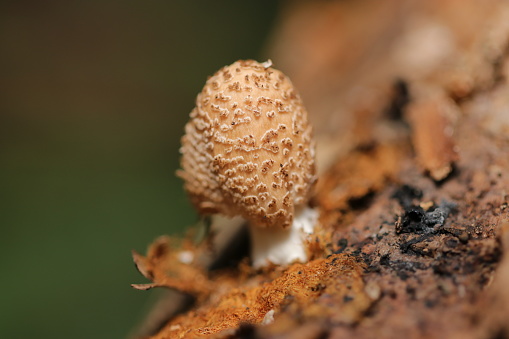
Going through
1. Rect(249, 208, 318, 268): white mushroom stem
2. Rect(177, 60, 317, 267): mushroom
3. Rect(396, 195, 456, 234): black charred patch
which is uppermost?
Rect(177, 60, 317, 267): mushroom

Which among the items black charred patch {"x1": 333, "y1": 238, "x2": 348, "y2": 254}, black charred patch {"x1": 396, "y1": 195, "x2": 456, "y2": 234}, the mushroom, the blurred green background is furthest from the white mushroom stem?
the blurred green background

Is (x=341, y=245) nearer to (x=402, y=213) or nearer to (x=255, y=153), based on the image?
(x=402, y=213)

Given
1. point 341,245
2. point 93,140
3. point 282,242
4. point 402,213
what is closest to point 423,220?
point 402,213

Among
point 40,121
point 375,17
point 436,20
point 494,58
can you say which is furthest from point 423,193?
point 40,121

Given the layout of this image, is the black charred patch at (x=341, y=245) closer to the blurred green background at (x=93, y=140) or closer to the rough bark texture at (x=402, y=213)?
the rough bark texture at (x=402, y=213)

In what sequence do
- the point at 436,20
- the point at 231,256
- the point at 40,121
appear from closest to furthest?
the point at 231,256
the point at 436,20
the point at 40,121

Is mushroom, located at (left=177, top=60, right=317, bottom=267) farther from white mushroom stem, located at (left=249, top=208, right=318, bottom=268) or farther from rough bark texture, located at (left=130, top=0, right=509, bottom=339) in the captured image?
rough bark texture, located at (left=130, top=0, right=509, bottom=339)

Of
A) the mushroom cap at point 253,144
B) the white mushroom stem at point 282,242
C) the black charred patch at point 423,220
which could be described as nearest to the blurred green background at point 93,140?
the white mushroom stem at point 282,242

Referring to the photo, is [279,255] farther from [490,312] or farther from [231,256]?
[490,312]
